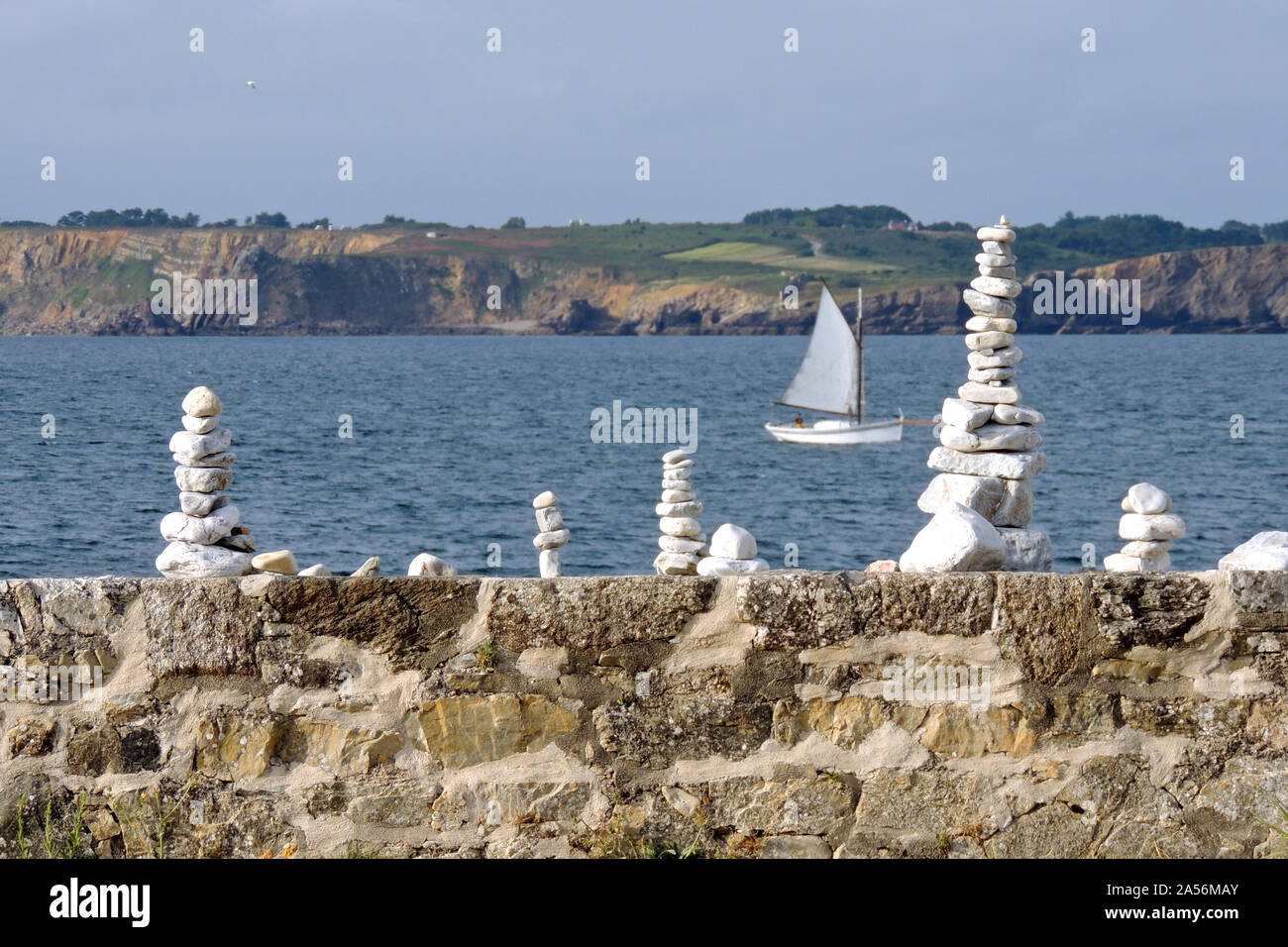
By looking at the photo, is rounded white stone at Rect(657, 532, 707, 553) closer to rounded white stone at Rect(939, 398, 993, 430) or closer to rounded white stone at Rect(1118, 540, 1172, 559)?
rounded white stone at Rect(939, 398, 993, 430)

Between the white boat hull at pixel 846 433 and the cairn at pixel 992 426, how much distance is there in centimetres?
5922

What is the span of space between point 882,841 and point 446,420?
253 feet

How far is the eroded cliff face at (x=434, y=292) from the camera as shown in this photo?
5915 inches

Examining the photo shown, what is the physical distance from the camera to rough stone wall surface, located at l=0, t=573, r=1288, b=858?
427 centimetres

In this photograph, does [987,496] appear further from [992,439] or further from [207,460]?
[207,460]

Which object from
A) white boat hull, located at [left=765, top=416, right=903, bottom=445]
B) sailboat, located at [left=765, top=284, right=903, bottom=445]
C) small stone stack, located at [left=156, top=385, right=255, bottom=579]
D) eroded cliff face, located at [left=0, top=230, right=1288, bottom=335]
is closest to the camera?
small stone stack, located at [left=156, top=385, right=255, bottom=579]

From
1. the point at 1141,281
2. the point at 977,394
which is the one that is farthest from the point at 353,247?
the point at 977,394

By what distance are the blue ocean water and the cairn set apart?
27681mm

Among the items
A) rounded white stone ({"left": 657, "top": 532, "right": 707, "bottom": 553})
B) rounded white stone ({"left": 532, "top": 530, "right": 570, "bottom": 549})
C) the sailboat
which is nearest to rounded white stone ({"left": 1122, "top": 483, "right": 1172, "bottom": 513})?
rounded white stone ({"left": 657, "top": 532, "right": 707, "bottom": 553})

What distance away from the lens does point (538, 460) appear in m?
62.8

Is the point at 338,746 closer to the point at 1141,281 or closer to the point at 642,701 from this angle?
the point at 642,701

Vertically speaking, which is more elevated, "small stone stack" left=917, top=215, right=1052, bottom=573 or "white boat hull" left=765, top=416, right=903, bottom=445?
"small stone stack" left=917, top=215, right=1052, bottom=573

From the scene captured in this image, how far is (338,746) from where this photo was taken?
4305 millimetres

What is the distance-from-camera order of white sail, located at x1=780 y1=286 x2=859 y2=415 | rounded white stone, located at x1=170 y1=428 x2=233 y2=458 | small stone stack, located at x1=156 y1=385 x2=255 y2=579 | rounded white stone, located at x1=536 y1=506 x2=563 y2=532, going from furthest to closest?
white sail, located at x1=780 y1=286 x2=859 y2=415 → rounded white stone, located at x1=536 y1=506 x2=563 y2=532 → rounded white stone, located at x1=170 y1=428 x2=233 y2=458 → small stone stack, located at x1=156 y1=385 x2=255 y2=579
